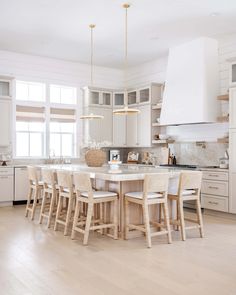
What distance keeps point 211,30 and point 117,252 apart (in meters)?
4.55

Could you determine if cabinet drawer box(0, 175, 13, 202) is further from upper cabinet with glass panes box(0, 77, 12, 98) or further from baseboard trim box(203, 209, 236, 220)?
baseboard trim box(203, 209, 236, 220)

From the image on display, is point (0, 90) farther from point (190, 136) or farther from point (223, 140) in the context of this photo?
point (223, 140)

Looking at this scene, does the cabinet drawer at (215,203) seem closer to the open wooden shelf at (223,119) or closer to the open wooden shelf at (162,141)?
the open wooden shelf at (223,119)

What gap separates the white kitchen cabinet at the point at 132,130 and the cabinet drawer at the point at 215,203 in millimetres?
2712

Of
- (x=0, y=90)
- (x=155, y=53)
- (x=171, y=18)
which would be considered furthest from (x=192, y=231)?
(x=0, y=90)

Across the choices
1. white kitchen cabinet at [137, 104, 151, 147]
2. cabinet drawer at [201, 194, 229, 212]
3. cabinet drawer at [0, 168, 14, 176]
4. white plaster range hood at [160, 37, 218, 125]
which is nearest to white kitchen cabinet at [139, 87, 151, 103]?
white kitchen cabinet at [137, 104, 151, 147]

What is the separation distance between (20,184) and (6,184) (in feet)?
0.98

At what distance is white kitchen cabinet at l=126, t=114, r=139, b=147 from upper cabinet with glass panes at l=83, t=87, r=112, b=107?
0.67 metres

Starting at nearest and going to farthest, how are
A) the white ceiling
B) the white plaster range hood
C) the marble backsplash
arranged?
the white ceiling → the white plaster range hood → the marble backsplash

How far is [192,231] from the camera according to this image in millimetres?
5422

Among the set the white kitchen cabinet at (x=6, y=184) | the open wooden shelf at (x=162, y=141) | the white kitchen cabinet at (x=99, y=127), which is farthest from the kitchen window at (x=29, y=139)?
the open wooden shelf at (x=162, y=141)

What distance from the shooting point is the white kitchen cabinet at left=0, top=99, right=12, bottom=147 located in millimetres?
7863

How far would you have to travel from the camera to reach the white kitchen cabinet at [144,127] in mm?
8695

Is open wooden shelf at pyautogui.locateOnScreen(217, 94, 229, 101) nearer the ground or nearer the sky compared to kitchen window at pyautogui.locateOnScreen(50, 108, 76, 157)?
nearer the sky
